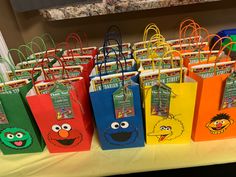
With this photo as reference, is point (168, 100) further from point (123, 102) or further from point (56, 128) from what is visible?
point (56, 128)

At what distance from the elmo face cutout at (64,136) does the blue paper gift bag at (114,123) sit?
0.11 metres

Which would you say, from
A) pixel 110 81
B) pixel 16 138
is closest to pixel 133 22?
pixel 110 81

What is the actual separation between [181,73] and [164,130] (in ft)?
0.84

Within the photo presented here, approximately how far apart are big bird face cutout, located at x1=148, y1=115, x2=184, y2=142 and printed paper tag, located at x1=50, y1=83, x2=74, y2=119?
1.20 ft

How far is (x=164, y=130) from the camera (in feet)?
3.18

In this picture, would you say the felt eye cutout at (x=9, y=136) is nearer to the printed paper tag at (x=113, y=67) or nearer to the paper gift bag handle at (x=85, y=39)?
the printed paper tag at (x=113, y=67)

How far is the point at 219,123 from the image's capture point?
37.6 inches

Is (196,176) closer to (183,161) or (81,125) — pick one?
(183,161)

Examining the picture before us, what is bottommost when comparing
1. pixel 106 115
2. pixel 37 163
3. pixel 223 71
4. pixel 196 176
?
pixel 196 176

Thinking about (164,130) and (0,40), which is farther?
(0,40)

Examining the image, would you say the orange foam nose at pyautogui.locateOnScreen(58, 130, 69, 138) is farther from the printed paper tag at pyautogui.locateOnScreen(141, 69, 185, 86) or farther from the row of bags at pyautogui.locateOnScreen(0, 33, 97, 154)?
the printed paper tag at pyautogui.locateOnScreen(141, 69, 185, 86)

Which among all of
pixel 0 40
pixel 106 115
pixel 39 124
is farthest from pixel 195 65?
pixel 0 40

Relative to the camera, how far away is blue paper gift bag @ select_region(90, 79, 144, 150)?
878mm

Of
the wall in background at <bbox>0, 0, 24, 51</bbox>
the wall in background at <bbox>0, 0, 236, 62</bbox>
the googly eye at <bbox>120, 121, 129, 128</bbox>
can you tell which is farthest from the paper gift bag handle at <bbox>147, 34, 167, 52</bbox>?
the wall in background at <bbox>0, 0, 24, 51</bbox>
